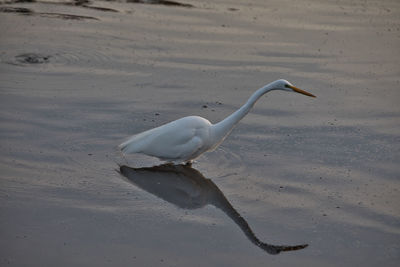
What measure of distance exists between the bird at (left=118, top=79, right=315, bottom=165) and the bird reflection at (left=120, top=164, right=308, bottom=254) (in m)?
0.14

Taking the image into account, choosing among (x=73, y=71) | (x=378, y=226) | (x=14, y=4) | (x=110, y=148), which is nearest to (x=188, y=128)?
(x=110, y=148)

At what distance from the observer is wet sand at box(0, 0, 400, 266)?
4.64 metres

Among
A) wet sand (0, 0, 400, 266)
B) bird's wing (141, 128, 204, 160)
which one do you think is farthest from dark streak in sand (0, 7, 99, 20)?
bird's wing (141, 128, 204, 160)

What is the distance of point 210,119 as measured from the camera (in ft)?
22.5

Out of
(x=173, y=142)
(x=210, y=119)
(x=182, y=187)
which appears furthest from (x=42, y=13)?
(x=182, y=187)

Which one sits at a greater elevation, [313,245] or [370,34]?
[370,34]

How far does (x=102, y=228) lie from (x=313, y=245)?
4.88 feet

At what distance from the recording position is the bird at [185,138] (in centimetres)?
584

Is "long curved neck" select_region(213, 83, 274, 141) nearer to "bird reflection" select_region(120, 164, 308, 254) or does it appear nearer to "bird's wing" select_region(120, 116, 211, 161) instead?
"bird's wing" select_region(120, 116, 211, 161)

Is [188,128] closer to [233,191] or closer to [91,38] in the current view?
[233,191]

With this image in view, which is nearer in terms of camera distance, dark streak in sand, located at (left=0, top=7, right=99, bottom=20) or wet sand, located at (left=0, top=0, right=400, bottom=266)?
wet sand, located at (left=0, top=0, right=400, bottom=266)

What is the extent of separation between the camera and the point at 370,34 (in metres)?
9.45

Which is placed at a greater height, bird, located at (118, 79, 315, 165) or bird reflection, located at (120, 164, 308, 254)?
bird, located at (118, 79, 315, 165)

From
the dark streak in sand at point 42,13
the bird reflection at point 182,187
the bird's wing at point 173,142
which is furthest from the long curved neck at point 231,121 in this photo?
A: the dark streak in sand at point 42,13
